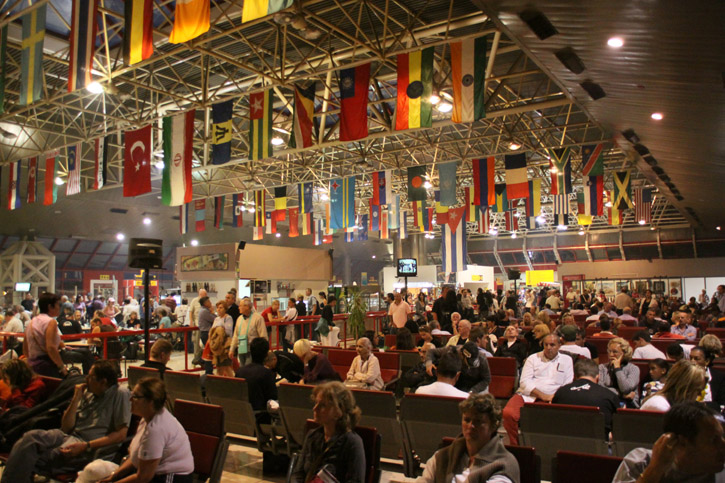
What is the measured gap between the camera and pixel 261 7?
656cm

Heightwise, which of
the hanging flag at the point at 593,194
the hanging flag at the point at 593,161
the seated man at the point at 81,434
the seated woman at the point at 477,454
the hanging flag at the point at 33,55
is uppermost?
the hanging flag at the point at 33,55

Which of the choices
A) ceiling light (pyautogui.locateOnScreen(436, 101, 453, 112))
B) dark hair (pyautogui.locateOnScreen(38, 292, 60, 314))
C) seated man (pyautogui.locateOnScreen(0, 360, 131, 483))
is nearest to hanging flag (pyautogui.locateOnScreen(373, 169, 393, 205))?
ceiling light (pyautogui.locateOnScreen(436, 101, 453, 112))

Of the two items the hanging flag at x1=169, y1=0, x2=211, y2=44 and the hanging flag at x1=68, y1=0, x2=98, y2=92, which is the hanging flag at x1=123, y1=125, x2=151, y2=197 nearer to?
the hanging flag at x1=68, y1=0, x2=98, y2=92

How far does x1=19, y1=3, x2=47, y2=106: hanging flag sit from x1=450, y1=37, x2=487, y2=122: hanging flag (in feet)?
23.8

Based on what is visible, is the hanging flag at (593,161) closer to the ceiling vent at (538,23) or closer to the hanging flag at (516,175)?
the hanging flag at (516,175)

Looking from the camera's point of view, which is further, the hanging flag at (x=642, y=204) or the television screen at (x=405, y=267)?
the hanging flag at (x=642, y=204)

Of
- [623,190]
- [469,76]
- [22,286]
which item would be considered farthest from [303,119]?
[22,286]

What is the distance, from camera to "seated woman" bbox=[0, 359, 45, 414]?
4855mm

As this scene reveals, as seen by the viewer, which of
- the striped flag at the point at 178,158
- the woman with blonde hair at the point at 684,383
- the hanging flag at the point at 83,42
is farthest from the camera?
the striped flag at the point at 178,158

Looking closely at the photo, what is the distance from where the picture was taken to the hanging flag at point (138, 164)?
11406 millimetres

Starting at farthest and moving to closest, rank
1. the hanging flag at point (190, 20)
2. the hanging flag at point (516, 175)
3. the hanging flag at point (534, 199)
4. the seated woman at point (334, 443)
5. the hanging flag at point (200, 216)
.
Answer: the hanging flag at point (200, 216), the hanging flag at point (534, 199), the hanging flag at point (516, 175), the hanging flag at point (190, 20), the seated woman at point (334, 443)

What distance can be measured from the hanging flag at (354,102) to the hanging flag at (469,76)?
1750mm

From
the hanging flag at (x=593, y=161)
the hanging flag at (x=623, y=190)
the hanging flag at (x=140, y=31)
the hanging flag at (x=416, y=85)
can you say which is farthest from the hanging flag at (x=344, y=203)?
the hanging flag at (x=140, y=31)

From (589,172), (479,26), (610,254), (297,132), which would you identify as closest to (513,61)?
(479,26)
